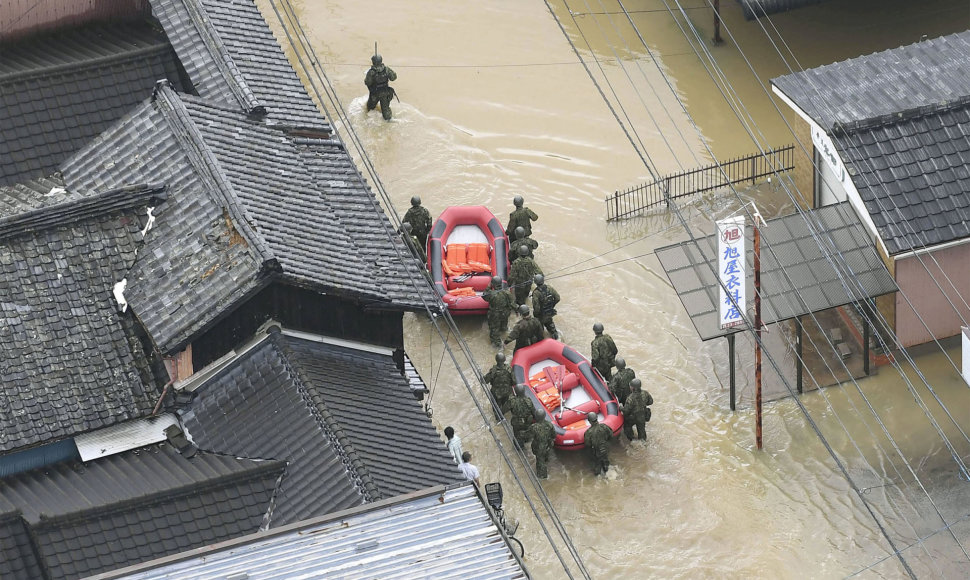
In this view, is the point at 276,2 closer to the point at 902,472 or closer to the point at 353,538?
the point at 902,472

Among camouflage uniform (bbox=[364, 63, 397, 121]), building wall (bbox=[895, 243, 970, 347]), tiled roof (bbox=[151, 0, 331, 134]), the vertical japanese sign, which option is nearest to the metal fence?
camouflage uniform (bbox=[364, 63, 397, 121])

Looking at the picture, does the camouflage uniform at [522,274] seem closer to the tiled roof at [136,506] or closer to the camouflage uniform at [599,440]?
the camouflage uniform at [599,440]

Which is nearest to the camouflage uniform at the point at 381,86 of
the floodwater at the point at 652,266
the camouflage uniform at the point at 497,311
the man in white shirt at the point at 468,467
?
the floodwater at the point at 652,266

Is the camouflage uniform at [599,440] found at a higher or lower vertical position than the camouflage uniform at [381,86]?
lower

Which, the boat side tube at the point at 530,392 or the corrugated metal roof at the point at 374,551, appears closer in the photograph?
the corrugated metal roof at the point at 374,551

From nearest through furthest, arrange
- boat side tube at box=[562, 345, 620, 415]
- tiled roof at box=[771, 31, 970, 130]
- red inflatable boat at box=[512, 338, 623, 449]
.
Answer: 1. red inflatable boat at box=[512, 338, 623, 449]
2. boat side tube at box=[562, 345, 620, 415]
3. tiled roof at box=[771, 31, 970, 130]

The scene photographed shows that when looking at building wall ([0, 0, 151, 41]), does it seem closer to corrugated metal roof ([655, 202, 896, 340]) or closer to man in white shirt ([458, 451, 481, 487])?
man in white shirt ([458, 451, 481, 487])
